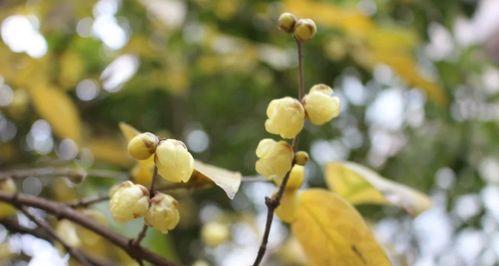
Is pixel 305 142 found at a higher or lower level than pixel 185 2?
lower

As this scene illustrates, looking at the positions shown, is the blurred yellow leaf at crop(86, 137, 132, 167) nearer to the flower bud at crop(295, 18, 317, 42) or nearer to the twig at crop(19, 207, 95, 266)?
the twig at crop(19, 207, 95, 266)

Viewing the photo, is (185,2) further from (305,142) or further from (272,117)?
(272,117)

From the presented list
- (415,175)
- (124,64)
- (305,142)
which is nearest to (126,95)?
(124,64)

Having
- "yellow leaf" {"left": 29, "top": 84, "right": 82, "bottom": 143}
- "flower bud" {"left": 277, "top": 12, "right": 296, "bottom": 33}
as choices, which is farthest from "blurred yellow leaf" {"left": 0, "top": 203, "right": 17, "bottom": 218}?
"flower bud" {"left": 277, "top": 12, "right": 296, "bottom": 33}

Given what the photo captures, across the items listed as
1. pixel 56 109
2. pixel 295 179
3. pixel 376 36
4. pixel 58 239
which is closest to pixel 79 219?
pixel 58 239

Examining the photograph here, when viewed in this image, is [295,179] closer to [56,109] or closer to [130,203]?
[130,203]

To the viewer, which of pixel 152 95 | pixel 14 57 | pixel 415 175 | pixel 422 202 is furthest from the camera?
pixel 152 95

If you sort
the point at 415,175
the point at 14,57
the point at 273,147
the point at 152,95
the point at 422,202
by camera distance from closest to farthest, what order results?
the point at 273,147 → the point at 422,202 → the point at 14,57 → the point at 415,175 → the point at 152,95

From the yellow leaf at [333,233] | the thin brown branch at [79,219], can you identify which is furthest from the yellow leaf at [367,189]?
the thin brown branch at [79,219]
